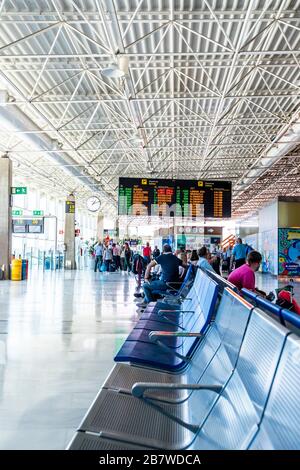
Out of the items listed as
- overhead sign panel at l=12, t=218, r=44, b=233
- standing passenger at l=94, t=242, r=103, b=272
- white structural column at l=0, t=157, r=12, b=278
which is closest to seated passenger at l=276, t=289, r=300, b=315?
white structural column at l=0, t=157, r=12, b=278

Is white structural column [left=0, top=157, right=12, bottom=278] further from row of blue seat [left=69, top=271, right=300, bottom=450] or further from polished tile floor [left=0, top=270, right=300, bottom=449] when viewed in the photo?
row of blue seat [left=69, top=271, right=300, bottom=450]

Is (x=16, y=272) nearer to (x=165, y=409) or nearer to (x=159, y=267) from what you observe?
(x=159, y=267)

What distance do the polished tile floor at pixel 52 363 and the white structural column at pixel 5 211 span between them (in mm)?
8569

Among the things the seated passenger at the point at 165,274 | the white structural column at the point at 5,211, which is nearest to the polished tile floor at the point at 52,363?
the seated passenger at the point at 165,274

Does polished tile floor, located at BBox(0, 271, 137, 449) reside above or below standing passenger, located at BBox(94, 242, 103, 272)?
below

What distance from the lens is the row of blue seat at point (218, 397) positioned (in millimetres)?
1456

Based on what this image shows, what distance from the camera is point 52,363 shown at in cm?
500

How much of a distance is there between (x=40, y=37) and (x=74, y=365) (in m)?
8.45

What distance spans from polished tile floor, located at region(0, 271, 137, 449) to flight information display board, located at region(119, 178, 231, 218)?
6516mm

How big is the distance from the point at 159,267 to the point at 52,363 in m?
8.63

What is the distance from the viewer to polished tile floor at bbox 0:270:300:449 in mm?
3190

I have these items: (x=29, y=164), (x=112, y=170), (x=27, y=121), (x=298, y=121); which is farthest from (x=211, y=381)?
(x=112, y=170)

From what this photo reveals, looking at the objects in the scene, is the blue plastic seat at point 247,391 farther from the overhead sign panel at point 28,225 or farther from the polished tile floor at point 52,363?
the overhead sign panel at point 28,225

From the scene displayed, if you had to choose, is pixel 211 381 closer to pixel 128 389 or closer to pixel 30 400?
pixel 128 389
